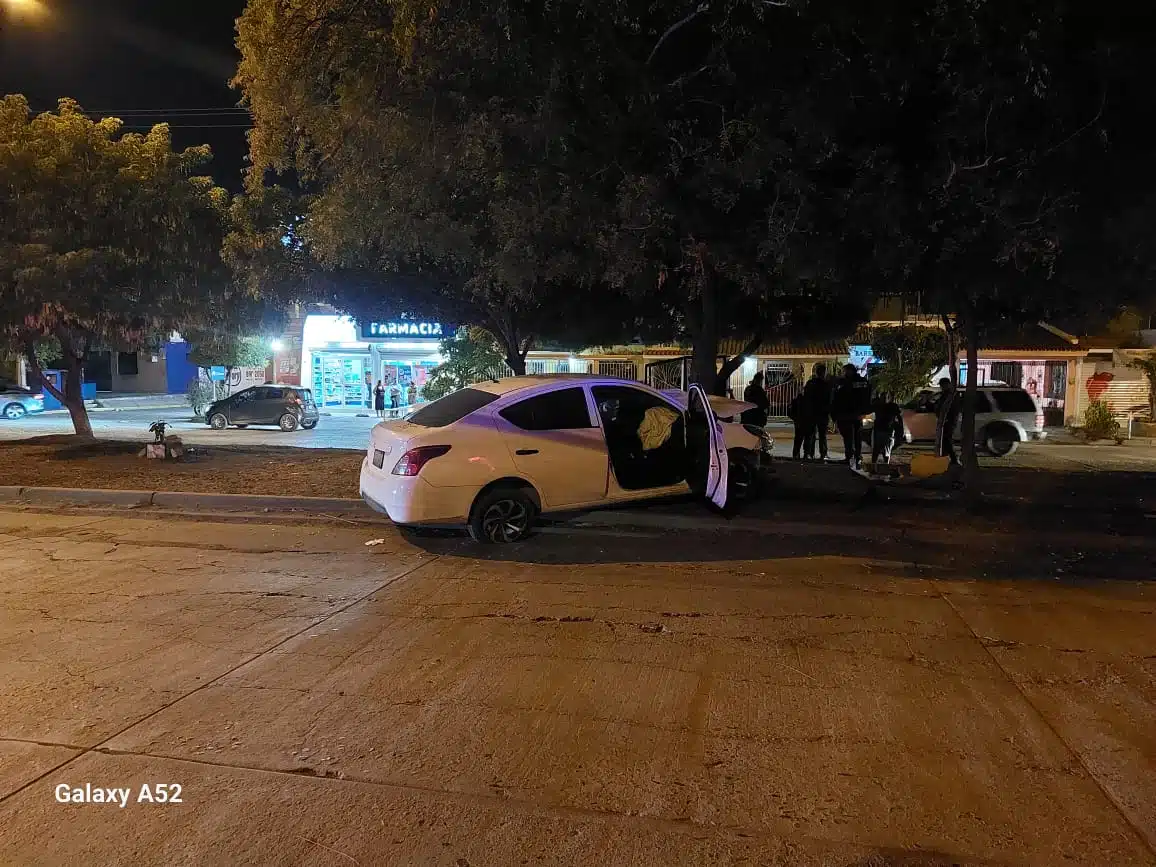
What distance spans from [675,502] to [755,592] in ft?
7.37

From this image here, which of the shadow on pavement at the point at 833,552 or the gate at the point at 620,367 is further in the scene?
the gate at the point at 620,367

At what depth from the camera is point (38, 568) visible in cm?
748

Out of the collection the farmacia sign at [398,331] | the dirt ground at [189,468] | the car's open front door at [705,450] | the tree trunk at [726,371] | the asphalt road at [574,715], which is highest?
the farmacia sign at [398,331]

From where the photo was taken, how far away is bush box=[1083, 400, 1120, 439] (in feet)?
73.6

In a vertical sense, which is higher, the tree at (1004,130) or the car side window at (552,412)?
the tree at (1004,130)

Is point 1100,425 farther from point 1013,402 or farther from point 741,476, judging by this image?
point 741,476

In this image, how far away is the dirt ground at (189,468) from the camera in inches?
446

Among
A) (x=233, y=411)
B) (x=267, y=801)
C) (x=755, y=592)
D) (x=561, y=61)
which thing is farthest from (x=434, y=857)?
(x=233, y=411)

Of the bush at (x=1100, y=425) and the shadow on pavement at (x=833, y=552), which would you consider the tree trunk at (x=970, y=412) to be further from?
the bush at (x=1100, y=425)

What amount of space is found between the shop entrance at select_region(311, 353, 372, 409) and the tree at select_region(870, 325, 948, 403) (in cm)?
2150

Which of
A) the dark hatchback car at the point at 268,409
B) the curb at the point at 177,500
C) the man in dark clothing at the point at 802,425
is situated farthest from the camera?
the dark hatchback car at the point at 268,409

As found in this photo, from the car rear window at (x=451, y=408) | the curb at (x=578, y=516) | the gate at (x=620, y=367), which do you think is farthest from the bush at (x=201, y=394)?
the car rear window at (x=451, y=408)

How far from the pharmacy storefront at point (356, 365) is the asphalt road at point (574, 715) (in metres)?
24.5

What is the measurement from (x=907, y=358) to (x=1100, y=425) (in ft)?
17.5
